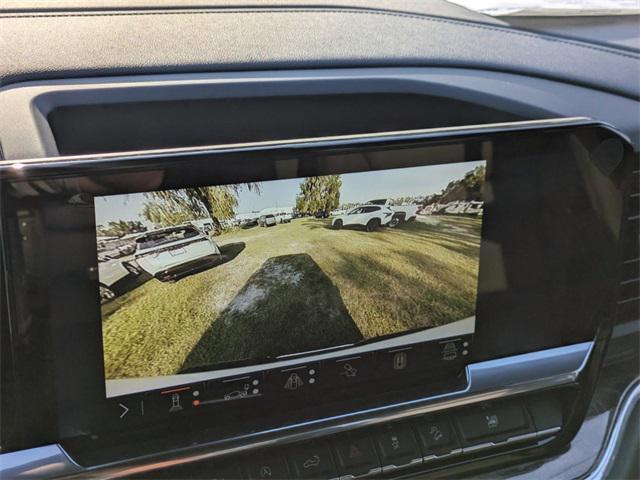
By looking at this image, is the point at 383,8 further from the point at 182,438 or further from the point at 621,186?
the point at 182,438

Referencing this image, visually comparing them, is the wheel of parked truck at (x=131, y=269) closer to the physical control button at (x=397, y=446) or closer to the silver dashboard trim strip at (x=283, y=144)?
the silver dashboard trim strip at (x=283, y=144)

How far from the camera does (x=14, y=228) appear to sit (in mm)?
714

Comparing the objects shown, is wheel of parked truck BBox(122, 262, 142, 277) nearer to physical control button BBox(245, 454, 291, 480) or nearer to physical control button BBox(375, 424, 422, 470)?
physical control button BBox(245, 454, 291, 480)

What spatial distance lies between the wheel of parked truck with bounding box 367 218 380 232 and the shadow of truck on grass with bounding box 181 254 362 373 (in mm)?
78

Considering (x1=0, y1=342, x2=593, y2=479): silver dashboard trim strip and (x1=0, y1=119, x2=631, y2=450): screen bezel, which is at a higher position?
(x1=0, y1=119, x2=631, y2=450): screen bezel

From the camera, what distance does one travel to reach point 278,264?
0.82m

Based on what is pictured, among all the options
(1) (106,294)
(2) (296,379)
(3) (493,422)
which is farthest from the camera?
(3) (493,422)

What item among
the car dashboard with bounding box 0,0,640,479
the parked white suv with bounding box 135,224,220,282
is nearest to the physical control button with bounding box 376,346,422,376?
the car dashboard with bounding box 0,0,640,479

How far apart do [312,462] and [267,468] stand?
60 millimetres

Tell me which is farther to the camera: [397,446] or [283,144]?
[397,446]

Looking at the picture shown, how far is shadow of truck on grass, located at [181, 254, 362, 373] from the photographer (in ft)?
2.70

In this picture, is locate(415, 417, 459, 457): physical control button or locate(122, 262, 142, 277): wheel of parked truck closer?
locate(122, 262, 142, 277): wheel of parked truck

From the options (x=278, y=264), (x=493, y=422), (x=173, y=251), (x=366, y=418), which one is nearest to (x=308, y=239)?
(x=278, y=264)

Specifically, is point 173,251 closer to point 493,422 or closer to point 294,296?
point 294,296
